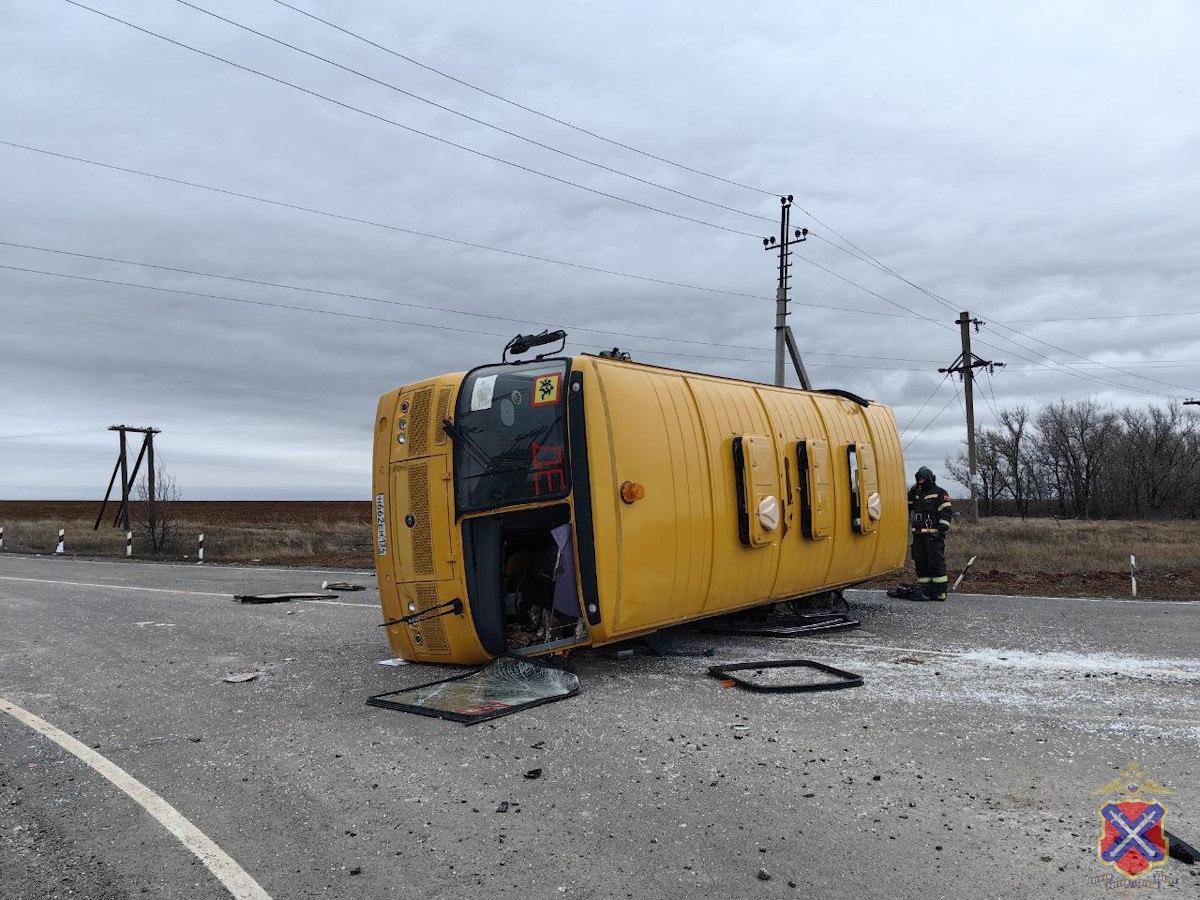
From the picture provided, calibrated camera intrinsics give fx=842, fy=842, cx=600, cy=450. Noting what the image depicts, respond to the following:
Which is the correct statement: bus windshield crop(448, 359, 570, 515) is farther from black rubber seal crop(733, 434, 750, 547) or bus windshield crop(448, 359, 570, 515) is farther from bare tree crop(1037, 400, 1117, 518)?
bare tree crop(1037, 400, 1117, 518)

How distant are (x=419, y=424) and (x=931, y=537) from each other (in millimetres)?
7356

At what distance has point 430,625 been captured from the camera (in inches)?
277

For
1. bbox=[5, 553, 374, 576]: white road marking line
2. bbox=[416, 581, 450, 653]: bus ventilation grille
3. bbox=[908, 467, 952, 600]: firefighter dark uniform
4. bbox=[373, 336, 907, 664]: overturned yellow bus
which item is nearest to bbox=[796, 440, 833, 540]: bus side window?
bbox=[373, 336, 907, 664]: overturned yellow bus

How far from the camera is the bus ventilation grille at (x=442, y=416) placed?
6.93 metres

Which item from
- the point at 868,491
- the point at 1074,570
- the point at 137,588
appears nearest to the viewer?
the point at 868,491

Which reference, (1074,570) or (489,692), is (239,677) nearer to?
(489,692)

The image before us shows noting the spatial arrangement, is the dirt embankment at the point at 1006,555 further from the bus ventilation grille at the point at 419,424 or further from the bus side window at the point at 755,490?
the bus ventilation grille at the point at 419,424

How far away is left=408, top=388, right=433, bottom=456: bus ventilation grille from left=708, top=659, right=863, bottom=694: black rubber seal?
2.98 m

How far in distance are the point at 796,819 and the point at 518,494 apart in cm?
345

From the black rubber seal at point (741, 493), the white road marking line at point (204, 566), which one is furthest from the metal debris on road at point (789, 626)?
the white road marking line at point (204, 566)

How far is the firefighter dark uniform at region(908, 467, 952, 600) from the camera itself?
439 inches

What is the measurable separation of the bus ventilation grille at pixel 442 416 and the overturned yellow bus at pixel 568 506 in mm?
13

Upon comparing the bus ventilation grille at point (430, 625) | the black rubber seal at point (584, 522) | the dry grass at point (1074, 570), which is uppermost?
the black rubber seal at point (584, 522)

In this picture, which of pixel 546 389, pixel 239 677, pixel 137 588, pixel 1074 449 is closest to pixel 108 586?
pixel 137 588
